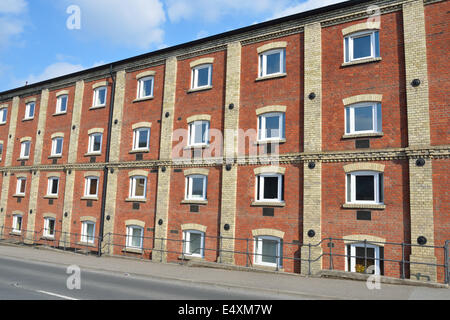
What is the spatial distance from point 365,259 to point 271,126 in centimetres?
693

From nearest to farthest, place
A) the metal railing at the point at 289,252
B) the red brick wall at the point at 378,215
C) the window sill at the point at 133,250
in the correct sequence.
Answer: the metal railing at the point at 289,252 < the red brick wall at the point at 378,215 < the window sill at the point at 133,250

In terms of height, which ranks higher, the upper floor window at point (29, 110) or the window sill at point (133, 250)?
the upper floor window at point (29, 110)

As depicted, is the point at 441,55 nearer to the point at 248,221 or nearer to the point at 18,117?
the point at 248,221

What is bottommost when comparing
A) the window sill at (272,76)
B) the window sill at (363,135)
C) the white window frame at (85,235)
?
the white window frame at (85,235)

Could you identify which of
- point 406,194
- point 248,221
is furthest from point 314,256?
point 406,194

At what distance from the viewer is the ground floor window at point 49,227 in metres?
21.9

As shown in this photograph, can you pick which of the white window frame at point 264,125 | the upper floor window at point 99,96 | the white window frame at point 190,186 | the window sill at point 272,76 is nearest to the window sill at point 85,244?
the white window frame at point 190,186

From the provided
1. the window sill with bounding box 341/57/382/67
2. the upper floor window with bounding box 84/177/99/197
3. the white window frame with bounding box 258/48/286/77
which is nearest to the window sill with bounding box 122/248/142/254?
the upper floor window with bounding box 84/177/99/197

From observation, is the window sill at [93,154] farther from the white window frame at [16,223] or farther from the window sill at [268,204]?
the window sill at [268,204]

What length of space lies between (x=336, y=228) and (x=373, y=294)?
146 inches

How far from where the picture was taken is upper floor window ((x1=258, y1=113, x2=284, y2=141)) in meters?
15.1

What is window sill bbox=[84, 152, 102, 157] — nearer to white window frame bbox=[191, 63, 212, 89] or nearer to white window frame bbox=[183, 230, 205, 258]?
white window frame bbox=[191, 63, 212, 89]

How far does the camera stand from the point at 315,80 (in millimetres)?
14312

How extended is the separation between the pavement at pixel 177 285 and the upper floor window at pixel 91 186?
6.28 m
